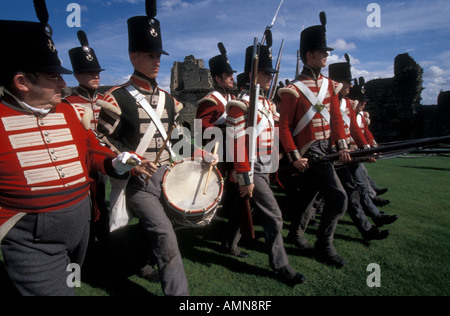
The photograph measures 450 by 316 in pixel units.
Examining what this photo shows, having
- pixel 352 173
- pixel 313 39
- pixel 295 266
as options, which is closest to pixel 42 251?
pixel 295 266

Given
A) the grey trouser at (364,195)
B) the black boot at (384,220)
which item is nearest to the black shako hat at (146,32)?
the grey trouser at (364,195)

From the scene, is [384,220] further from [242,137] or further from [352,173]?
[242,137]

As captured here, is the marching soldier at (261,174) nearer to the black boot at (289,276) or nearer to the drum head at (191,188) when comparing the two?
the black boot at (289,276)

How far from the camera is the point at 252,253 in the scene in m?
4.20

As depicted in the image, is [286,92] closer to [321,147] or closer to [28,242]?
[321,147]

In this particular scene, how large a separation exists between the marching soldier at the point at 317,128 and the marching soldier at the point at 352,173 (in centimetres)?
44

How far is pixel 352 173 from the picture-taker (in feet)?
17.0

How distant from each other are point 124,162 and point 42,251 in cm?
82

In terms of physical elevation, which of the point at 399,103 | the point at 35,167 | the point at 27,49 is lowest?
the point at 35,167

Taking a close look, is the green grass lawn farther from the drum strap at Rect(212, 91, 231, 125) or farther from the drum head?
the drum strap at Rect(212, 91, 231, 125)

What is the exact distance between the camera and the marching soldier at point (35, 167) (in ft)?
6.12

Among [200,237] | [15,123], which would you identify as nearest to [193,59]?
[200,237]

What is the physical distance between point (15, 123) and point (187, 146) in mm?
1854

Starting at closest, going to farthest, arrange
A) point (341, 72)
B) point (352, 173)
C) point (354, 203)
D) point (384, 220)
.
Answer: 1. point (354, 203)
2. point (384, 220)
3. point (352, 173)
4. point (341, 72)
